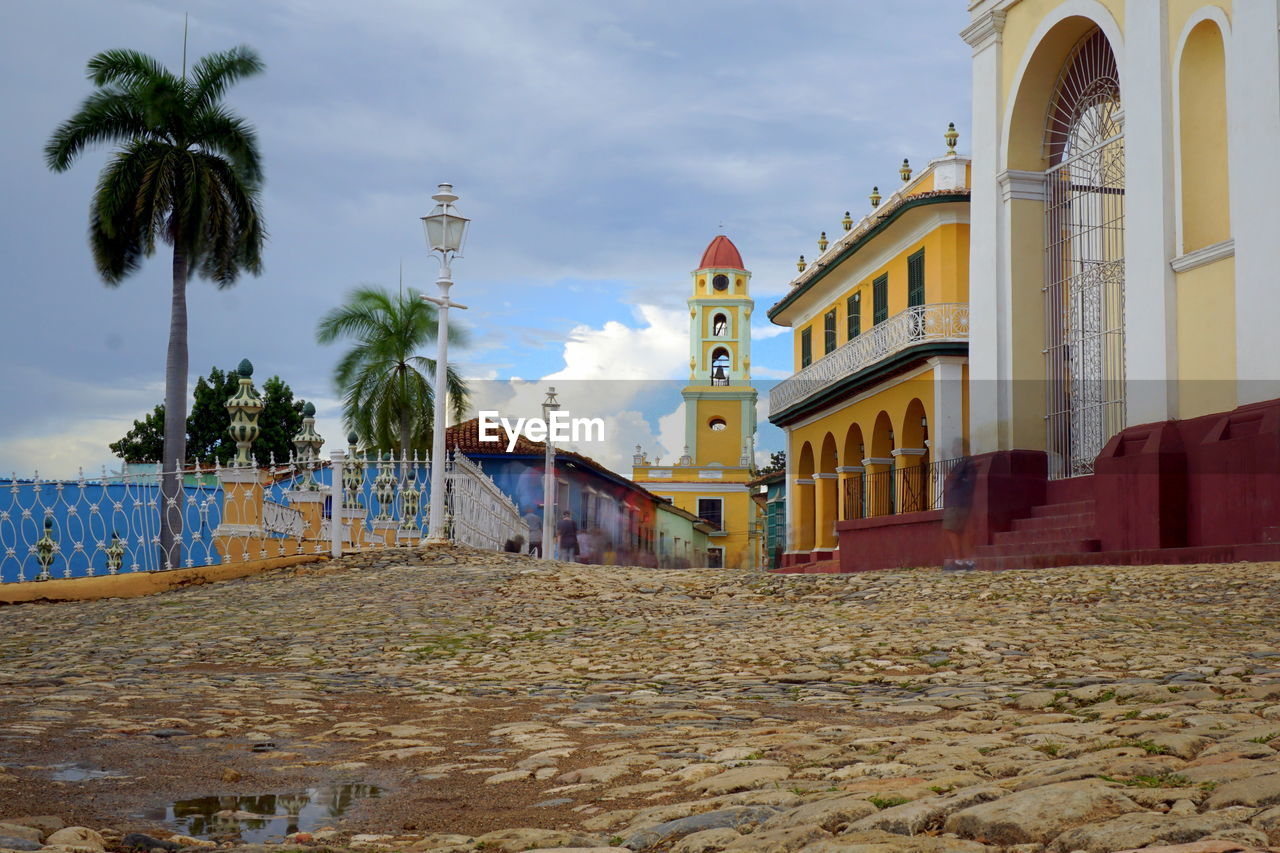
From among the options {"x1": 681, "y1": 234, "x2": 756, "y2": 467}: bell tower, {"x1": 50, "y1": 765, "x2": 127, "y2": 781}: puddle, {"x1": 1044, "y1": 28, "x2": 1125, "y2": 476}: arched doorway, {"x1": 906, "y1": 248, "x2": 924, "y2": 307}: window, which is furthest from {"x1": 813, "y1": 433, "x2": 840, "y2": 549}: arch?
{"x1": 681, "y1": 234, "x2": 756, "y2": 467}: bell tower

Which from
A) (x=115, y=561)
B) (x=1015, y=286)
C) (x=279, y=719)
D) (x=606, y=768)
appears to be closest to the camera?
(x=606, y=768)

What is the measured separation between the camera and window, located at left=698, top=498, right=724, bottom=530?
64.3 metres

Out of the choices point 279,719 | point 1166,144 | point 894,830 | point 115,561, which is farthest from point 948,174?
point 894,830

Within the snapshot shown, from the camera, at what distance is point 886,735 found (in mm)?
4465

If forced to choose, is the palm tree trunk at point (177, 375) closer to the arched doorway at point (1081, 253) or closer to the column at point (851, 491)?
the column at point (851, 491)

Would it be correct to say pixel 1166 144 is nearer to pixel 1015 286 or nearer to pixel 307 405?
pixel 1015 286

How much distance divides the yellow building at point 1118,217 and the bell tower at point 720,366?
43.3 m

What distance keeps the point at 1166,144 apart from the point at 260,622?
10587mm

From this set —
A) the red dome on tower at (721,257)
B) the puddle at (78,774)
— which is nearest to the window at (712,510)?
the red dome on tower at (721,257)

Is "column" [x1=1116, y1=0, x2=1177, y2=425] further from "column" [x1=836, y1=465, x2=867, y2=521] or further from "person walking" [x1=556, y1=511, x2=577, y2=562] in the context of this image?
"person walking" [x1=556, y1=511, x2=577, y2=562]

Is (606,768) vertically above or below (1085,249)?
below

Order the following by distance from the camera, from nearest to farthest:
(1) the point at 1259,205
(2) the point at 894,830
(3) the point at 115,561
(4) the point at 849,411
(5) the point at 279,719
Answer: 1. (2) the point at 894,830
2. (5) the point at 279,719
3. (1) the point at 1259,205
4. (3) the point at 115,561
5. (4) the point at 849,411

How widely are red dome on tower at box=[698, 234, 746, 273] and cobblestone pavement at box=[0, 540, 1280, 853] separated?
52.2 metres

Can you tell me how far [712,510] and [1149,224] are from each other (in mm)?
50978
